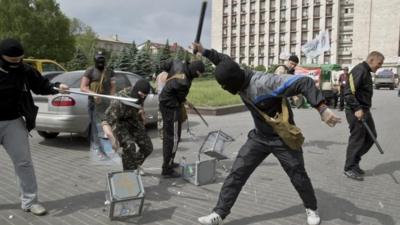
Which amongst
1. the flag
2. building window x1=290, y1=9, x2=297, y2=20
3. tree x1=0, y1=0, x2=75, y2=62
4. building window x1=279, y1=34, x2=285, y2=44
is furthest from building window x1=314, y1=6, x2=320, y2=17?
the flag

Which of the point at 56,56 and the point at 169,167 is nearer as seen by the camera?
the point at 169,167

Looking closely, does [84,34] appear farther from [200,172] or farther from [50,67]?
[200,172]

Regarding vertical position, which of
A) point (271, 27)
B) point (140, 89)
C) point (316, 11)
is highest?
point (316, 11)

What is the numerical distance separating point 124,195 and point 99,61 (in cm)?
→ 354

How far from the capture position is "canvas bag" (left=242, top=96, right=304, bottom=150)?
3.81 metres

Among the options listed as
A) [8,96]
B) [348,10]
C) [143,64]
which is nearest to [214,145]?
[8,96]

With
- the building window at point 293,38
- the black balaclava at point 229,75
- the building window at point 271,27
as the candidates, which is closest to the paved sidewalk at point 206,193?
the black balaclava at point 229,75

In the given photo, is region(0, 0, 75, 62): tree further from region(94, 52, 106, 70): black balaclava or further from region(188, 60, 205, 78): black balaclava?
region(188, 60, 205, 78): black balaclava

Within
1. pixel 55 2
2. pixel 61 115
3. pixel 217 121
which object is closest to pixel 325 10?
pixel 55 2

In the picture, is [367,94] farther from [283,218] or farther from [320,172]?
[283,218]

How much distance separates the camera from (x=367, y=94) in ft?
19.6

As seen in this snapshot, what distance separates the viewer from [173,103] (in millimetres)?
5805

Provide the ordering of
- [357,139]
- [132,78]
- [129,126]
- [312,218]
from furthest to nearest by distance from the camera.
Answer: [132,78]
[357,139]
[129,126]
[312,218]

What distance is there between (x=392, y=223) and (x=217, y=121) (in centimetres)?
865
